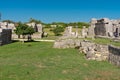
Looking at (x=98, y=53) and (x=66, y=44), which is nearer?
(x=98, y=53)

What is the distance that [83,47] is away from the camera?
33656 millimetres

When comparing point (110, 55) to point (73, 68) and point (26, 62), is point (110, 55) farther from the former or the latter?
point (26, 62)

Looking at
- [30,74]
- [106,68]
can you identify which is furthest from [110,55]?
[30,74]

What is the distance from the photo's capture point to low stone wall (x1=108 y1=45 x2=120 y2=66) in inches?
960

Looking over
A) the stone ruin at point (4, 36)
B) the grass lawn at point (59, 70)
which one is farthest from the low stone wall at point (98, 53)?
the stone ruin at point (4, 36)

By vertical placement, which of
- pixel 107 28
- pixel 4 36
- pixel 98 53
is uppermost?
pixel 107 28

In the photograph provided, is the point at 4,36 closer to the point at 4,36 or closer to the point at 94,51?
the point at 4,36

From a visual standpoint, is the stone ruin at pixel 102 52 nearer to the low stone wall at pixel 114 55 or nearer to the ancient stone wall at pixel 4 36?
the low stone wall at pixel 114 55

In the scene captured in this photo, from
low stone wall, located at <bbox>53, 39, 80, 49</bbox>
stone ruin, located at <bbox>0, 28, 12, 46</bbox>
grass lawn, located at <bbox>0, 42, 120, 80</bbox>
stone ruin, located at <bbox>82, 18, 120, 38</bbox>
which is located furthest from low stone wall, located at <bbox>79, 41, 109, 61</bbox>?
stone ruin, located at <bbox>82, 18, 120, 38</bbox>

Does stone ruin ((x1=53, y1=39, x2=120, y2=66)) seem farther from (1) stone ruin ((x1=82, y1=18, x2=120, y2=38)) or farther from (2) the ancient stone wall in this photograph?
(1) stone ruin ((x1=82, y1=18, x2=120, y2=38))

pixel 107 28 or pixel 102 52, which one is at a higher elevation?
pixel 107 28

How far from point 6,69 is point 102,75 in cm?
658

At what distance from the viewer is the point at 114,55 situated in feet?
83.7

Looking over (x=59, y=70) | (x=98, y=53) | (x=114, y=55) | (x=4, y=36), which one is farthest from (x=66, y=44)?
(x=59, y=70)
